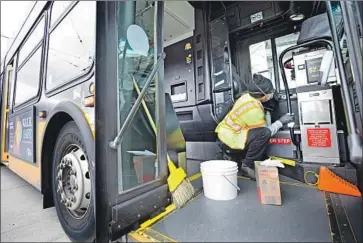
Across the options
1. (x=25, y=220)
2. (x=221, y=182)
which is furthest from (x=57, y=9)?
(x=221, y=182)

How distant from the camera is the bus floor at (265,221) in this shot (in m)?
1.01

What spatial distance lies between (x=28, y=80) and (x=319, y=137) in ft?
10.7

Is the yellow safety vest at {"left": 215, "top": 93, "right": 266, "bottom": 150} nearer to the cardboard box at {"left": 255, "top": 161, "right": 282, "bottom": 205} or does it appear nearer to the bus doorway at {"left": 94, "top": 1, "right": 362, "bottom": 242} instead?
the bus doorway at {"left": 94, "top": 1, "right": 362, "bottom": 242}

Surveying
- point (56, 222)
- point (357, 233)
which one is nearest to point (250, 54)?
point (357, 233)

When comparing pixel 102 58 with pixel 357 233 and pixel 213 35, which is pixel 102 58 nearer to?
pixel 357 233

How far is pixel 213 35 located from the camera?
127 inches

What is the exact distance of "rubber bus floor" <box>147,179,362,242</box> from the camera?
101cm

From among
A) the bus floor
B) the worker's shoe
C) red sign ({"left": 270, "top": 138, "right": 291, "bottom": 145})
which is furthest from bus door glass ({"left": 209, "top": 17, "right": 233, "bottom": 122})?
the bus floor

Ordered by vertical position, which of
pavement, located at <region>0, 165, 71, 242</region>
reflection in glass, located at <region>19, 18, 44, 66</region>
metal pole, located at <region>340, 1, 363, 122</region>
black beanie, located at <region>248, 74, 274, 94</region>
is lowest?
pavement, located at <region>0, 165, 71, 242</region>

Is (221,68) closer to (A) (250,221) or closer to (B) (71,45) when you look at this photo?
(B) (71,45)

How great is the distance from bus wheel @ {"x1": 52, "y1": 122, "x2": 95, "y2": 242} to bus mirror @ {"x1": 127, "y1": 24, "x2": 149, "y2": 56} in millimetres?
686

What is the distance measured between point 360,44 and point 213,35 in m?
2.67

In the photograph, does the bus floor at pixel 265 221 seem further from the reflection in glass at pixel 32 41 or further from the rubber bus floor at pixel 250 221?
the reflection in glass at pixel 32 41

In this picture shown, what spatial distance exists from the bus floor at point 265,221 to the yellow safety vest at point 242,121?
86cm
